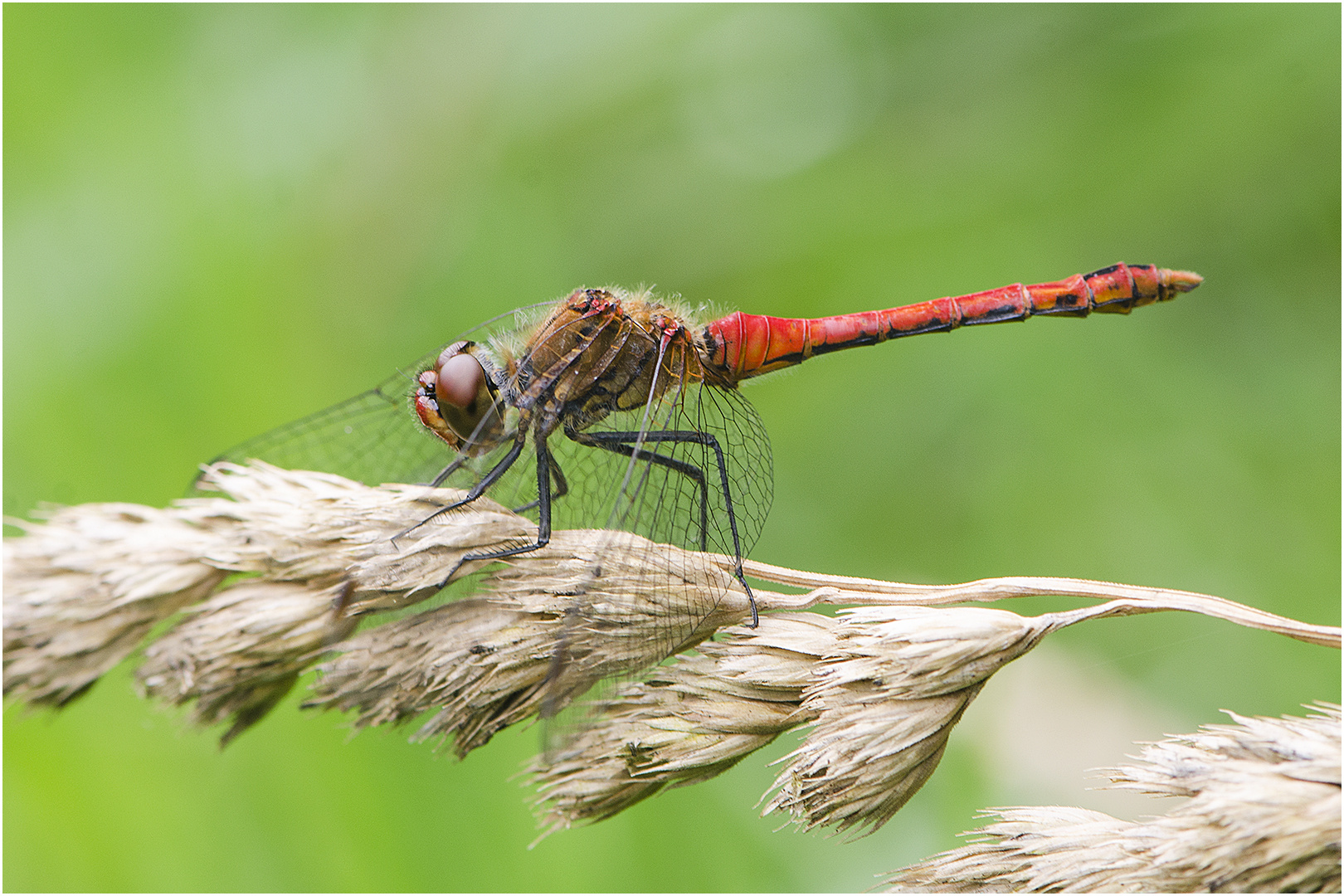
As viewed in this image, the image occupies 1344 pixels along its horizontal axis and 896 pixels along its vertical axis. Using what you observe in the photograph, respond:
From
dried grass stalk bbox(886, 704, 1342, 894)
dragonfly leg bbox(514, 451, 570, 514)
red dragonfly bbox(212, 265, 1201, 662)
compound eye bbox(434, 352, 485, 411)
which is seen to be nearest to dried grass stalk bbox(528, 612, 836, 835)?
dried grass stalk bbox(886, 704, 1342, 894)

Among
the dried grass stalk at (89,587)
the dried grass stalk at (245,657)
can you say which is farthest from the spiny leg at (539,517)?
the dried grass stalk at (89,587)

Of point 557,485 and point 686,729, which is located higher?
point 557,485

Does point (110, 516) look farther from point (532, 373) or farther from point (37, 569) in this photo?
point (532, 373)

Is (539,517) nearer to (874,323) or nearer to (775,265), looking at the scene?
(874,323)

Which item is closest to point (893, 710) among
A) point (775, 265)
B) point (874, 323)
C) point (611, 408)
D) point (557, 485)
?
point (557, 485)

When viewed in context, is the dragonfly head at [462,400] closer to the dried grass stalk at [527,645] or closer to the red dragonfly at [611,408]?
the red dragonfly at [611,408]

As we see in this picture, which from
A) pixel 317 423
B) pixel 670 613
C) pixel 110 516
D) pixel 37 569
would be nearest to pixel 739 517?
pixel 670 613

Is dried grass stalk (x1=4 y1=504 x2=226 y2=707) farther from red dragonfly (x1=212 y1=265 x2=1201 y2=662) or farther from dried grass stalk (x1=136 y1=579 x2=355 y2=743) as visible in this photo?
red dragonfly (x1=212 y1=265 x2=1201 y2=662)

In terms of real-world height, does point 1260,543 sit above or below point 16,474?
below
